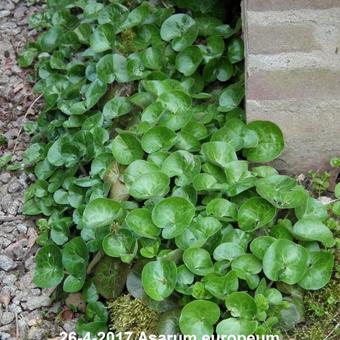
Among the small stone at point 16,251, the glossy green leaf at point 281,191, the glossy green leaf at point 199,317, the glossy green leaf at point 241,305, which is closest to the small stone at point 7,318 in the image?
the small stone at point 16,251

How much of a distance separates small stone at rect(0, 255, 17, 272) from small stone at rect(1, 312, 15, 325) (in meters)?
0.17

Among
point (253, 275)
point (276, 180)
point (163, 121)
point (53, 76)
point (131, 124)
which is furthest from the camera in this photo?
point (53, 76)

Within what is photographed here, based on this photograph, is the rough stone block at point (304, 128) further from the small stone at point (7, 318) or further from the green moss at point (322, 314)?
the small stone at point (7, 318)

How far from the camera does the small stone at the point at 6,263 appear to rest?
2340 millimetres

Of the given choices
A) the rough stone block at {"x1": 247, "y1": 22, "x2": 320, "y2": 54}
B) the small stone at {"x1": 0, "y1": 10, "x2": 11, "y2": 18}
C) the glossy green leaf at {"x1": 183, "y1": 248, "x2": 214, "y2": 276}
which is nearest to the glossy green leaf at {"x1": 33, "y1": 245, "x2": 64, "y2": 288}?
the glossy green leaf at {"x1": 183, "y1": 248, "x2": 214, "y2": 276}

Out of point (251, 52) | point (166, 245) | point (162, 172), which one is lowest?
point (166, 245)

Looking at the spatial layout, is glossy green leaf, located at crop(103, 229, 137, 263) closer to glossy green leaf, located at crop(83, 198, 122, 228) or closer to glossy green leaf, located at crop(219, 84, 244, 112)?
glossy green leaf, located at crop(83, 198, 122, 228)

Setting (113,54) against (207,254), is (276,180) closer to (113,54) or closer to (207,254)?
(207,254)

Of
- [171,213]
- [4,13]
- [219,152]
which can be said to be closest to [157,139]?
[219,152]

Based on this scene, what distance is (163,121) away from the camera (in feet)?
7.59

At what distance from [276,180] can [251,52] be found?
427 mm

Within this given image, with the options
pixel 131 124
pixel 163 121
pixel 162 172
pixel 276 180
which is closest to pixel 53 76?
pixel 131 124

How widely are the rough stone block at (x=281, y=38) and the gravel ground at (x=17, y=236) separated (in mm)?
1009

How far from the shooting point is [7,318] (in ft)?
7.23
